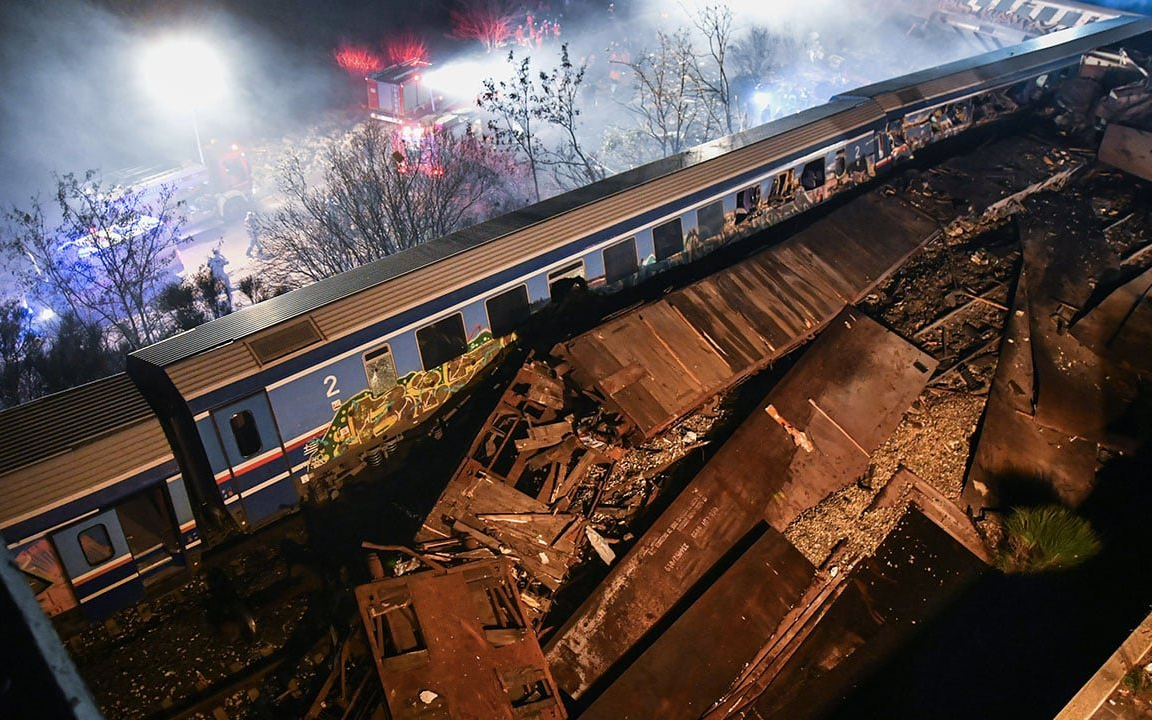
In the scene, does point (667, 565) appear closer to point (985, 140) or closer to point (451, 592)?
point (451, 592)

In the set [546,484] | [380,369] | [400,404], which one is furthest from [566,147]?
[546,484]

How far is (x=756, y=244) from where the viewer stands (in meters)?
19.0

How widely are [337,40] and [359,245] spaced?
116ft

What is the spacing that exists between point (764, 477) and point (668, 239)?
299 inches

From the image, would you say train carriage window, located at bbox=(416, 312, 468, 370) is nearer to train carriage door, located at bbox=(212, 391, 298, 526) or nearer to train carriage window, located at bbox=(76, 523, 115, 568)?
train carriage door, located at bbox=(212, 391, 298, 526)

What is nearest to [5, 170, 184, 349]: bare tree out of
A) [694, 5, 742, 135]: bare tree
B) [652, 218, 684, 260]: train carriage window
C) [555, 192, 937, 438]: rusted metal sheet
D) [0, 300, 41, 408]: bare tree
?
[0, 300, 41, 408]: bare tree

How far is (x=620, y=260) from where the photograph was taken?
1630cm

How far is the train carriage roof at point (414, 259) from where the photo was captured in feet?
40.3

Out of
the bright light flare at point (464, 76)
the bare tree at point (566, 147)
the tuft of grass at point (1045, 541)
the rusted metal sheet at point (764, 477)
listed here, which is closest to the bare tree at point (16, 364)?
the rusted metal sheet at point (764, 477)

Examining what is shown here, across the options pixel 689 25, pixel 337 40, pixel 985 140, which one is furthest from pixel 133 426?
pixel 689 25

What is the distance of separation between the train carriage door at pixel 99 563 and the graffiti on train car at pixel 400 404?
330 centimetres

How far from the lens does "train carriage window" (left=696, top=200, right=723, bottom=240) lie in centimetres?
1759

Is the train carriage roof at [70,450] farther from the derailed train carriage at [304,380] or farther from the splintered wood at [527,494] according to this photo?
the splintered wood at [527,494]

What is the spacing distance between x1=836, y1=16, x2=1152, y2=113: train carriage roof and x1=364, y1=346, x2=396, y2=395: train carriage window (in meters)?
18.2
